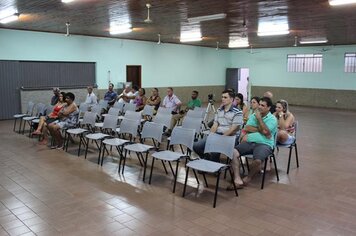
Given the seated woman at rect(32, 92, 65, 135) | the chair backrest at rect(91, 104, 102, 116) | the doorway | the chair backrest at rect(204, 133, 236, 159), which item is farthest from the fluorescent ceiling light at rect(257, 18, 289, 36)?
the doorway

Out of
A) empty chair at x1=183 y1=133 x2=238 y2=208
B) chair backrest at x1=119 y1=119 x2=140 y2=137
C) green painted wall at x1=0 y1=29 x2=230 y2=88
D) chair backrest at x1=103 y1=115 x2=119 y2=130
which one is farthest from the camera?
green painted wall at x1=0 y1=29 x2=230 y2=88

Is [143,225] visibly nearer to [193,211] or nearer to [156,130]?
[193,211]

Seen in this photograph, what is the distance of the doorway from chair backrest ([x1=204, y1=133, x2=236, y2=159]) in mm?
9587

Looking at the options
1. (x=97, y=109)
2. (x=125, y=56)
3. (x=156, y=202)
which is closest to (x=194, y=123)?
(x=156, y=202)

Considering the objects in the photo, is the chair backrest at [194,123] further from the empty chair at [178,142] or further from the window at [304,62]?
the window at [304,62]

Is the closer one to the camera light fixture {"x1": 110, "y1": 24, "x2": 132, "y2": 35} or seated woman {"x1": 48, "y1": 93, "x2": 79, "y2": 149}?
seated woman {"x1": 48, "y1": 93, "x2": 79, "y2": 149}

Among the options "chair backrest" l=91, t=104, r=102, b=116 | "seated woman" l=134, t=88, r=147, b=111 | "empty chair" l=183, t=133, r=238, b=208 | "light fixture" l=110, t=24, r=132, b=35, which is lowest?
"empty chair" l=183, t=133, r=238, b=208

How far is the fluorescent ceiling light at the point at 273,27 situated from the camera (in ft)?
26.8

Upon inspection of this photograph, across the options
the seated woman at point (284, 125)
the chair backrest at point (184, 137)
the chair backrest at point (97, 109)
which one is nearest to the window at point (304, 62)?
the seated woman at point (284, 125)

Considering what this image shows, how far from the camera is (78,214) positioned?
138 inches

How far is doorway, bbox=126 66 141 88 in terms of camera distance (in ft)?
44.0

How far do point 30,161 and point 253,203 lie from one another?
3865 millimetres

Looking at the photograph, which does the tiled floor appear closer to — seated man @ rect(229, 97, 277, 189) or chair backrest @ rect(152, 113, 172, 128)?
seated man @ rect(229, 97, 277, 189)

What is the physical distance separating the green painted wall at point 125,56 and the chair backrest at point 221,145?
830 centimetres
